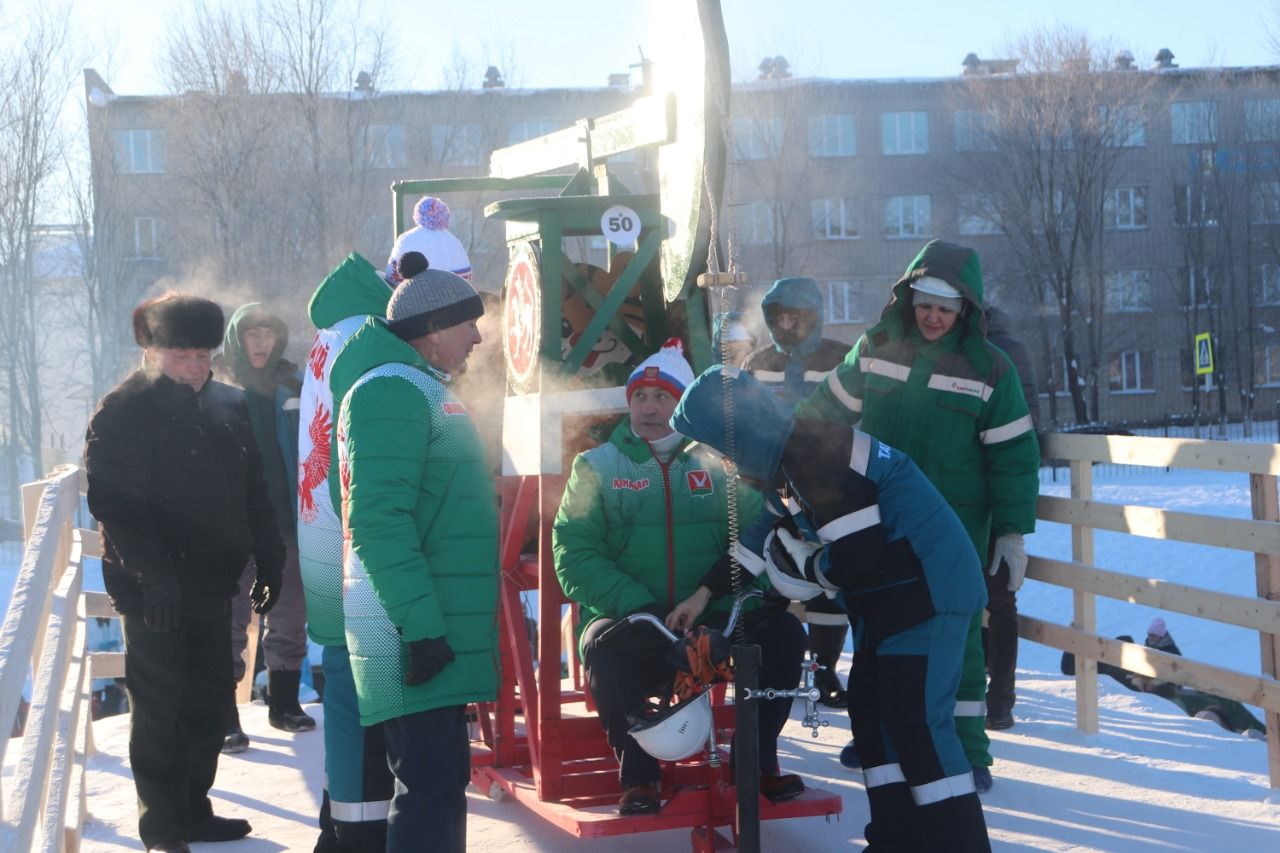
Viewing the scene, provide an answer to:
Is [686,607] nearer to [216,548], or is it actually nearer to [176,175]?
[216,548]

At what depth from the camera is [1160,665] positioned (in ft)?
16.8

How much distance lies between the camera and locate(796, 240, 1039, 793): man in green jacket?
15.0 ft

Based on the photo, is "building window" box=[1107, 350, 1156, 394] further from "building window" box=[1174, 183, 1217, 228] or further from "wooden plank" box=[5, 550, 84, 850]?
"wooden plank" box=[5, 550, 84, 850]

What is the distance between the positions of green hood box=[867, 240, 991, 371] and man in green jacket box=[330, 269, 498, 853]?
1733mm

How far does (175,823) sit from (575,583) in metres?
1.51

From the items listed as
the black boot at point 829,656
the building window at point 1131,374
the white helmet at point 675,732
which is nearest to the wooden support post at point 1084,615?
the black boot at point 829,656

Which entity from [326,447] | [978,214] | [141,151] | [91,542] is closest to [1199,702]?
[91,542]

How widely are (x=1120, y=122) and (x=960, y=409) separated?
95.7ft

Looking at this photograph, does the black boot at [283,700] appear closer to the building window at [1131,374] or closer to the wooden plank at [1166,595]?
the wooden plank at [1166,595]

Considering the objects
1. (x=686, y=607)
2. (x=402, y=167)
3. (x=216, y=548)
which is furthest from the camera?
(x=402, y=167)

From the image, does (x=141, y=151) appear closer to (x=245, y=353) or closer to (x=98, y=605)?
(x=98, y=605)

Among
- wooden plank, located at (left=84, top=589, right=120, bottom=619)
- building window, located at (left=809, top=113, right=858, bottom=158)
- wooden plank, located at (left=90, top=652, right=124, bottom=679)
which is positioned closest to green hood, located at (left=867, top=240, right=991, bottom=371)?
wooden plank, located at (left=84, top=589, right=120, bottom=619)

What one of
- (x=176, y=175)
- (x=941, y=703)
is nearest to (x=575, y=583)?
(x=941, y=703)

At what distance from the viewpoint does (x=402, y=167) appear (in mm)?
30531
